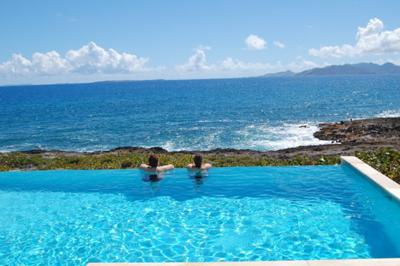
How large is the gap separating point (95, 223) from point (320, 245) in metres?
6.90

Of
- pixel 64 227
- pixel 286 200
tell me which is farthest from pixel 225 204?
pixel 64 227

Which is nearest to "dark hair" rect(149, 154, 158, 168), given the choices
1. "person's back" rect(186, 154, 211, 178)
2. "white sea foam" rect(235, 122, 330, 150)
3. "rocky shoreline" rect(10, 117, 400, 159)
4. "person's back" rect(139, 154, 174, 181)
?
"person's back" rect(139, 154, 174, 181)

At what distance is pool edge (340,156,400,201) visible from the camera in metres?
13.4

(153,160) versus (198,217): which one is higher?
(153,160)

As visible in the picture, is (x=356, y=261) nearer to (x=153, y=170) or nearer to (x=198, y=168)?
(x=198, y=168)

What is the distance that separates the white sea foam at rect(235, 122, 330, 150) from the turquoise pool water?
26.3 metres

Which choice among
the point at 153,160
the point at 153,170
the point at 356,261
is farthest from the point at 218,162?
the point at 356,261

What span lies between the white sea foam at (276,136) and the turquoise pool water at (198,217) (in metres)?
26.3

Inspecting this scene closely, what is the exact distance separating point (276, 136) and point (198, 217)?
39719 mm

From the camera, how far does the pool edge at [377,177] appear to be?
13.4m

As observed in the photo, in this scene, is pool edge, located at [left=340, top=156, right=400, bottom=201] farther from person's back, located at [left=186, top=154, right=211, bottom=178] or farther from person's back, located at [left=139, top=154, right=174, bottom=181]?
person's back, located at [left=139, top=154, right=174, bottom=181]

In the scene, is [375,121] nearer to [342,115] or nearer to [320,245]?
[342,115]

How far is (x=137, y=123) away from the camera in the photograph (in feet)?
245

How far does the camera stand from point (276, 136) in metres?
52.3
